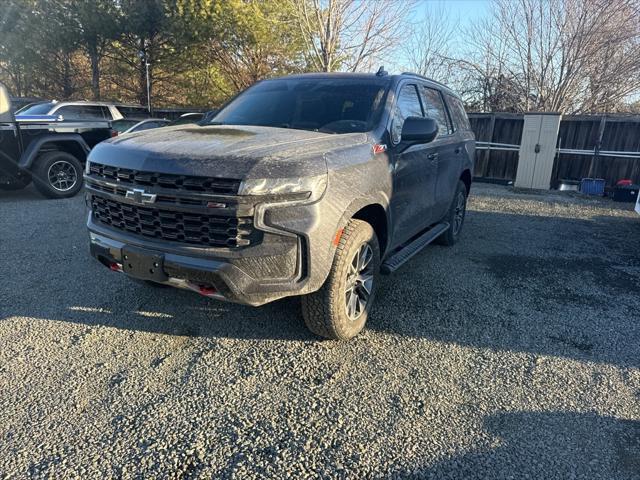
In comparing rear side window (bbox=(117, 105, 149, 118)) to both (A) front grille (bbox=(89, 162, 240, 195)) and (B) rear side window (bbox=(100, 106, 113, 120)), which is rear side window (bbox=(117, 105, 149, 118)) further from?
(A) front grille (bbox=(89, 162, 240, 195))

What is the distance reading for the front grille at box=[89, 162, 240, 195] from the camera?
247 cm

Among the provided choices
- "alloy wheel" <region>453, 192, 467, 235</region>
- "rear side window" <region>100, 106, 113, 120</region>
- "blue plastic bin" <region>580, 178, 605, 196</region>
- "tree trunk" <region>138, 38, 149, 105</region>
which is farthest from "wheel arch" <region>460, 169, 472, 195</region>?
"tree trunk" <region>138, 38, 149, 105</region>

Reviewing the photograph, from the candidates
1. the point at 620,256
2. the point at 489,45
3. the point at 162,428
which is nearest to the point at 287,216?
the point at 162,428

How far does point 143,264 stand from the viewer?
2730 mm

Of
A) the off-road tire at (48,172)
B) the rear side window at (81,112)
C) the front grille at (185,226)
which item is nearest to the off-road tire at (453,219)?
the front grille at (185,226)

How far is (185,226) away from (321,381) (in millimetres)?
1314

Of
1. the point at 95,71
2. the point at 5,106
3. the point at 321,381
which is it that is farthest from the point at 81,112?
the point at 95,71

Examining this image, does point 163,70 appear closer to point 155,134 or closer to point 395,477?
point 155,134

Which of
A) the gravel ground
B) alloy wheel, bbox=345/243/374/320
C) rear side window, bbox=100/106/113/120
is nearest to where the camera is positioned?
the gravel ground

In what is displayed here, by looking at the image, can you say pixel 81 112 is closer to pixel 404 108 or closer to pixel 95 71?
pixel 404 108

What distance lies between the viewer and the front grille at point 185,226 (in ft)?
8.27

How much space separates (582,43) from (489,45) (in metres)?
3.25

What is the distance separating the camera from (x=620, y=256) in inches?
222

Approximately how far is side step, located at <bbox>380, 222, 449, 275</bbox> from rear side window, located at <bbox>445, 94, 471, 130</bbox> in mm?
1285
